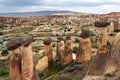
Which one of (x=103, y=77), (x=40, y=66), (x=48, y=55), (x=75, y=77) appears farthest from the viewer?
(x=48, y=55)

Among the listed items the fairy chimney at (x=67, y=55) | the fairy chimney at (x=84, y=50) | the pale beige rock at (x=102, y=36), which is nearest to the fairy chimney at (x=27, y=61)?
the pale beige rock at (x=102, y=36)

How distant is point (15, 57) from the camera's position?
22969 mm

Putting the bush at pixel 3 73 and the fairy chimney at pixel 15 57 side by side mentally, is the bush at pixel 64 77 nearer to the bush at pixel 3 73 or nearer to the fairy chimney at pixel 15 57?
the fairy chimney at pixel 15 57

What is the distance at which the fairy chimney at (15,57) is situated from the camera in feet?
74.2

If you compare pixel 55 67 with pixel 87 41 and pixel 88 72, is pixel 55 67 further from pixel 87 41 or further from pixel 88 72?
pixel 88 72

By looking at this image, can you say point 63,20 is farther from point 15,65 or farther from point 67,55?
point 15,65

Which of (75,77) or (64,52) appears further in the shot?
(64,52)

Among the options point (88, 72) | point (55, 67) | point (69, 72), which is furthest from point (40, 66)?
point (88, 72)

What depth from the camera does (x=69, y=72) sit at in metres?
32.8

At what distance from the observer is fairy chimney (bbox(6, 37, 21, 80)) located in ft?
74.2

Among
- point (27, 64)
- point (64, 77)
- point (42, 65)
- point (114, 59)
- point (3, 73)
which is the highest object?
point (27, 64)

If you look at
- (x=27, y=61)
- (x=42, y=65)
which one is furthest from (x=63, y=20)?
(x=27, y=61)

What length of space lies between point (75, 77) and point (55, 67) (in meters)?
7.74

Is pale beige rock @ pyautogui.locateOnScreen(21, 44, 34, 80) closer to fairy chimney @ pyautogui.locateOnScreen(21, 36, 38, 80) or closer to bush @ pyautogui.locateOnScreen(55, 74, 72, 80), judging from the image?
fairy chimney @ pyautogui.locateOnScreen(21, 36, 38, 80)
